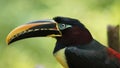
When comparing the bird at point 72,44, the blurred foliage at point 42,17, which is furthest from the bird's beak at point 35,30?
the blurred foliage at point 42,17

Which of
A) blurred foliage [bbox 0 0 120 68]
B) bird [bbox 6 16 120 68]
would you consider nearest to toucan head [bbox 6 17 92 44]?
bird [bbox 6 16 120 68]

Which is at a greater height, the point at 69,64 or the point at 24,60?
the point at 69,64

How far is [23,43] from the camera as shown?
806 cm

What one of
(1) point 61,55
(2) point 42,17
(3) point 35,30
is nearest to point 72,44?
(1) point 61,55

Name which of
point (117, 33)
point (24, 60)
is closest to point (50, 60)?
point (24, 60)

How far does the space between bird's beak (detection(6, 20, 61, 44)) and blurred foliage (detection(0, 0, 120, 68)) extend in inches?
87.0

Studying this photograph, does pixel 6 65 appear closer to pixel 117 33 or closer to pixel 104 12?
pixel 104 12

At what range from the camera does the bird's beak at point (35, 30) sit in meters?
5.43

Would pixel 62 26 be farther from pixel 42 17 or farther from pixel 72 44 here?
pixel 42 17

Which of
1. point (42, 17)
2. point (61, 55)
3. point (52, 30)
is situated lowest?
point (42, 17)

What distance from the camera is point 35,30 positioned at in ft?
17.9

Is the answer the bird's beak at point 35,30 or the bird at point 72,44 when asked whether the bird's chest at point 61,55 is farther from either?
the bird's beak at point 35,30

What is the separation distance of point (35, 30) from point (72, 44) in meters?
0.27

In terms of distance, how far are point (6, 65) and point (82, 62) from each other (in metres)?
2.44
